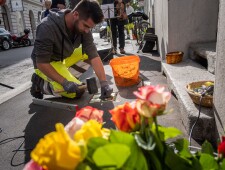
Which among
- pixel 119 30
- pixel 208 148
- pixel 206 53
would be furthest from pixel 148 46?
pixel 208 148

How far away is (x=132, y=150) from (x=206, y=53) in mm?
2571

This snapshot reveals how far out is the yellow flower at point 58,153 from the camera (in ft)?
1.38

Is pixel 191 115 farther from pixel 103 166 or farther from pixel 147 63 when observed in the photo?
pixel 147 63

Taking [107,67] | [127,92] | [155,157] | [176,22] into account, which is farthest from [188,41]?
[155,157]

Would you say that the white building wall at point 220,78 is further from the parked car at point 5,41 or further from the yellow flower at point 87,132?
the parked car at point 5,41

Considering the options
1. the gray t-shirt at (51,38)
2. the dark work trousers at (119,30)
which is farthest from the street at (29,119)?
the dark work trousers at (119,30)

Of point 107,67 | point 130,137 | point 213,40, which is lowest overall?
point 107,67

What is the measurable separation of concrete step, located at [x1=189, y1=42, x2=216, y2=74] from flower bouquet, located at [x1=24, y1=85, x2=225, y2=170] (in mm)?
2200

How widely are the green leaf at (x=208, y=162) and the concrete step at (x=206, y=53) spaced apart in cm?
214

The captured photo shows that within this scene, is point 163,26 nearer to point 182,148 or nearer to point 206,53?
point 206,53

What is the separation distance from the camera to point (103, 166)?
1.55ft

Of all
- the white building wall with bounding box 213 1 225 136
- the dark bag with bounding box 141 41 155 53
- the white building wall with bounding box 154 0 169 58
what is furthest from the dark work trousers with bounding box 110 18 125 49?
the white building wall with bounding box 213 1 225 136

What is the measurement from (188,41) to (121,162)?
3.41 meters

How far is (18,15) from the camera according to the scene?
79.4 ft
